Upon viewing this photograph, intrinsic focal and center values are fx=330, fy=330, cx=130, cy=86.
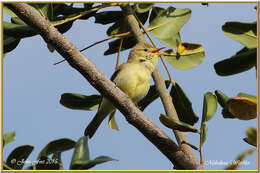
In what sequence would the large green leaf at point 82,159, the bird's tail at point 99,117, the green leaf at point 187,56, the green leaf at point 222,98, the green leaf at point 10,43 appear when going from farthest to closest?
the bird's tail at point 99,117
the green leaf at point 10,43
the green leaf at point 187,56
the green leaf at point 222,98
the large green leaf at point 82,159

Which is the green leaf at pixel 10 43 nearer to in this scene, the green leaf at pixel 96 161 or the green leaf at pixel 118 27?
the green leaf at pixel 118 27

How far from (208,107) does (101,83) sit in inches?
33.3

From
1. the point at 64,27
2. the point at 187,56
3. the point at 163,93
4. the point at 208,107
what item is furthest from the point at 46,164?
the point at 64,27

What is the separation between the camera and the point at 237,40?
2.52m

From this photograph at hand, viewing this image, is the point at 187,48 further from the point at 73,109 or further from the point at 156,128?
the point at 73,109

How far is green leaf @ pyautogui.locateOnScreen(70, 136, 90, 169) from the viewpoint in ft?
6.45

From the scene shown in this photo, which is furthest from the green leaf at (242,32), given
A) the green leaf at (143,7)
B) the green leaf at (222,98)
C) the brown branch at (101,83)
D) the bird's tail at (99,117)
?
the bird's tail at (99,117)

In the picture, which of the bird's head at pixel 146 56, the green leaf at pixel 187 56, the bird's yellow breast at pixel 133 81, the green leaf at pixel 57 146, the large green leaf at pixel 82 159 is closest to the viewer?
the large green leaf at pixel 82 159

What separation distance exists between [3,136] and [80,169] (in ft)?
2.04

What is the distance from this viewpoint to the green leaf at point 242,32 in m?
2.49

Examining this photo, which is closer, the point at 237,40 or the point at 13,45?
the point at 237,40

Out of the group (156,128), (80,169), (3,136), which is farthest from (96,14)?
(80,169)

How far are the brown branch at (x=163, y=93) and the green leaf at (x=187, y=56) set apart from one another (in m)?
0.19

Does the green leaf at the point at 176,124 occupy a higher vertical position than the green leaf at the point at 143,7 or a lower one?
lower
